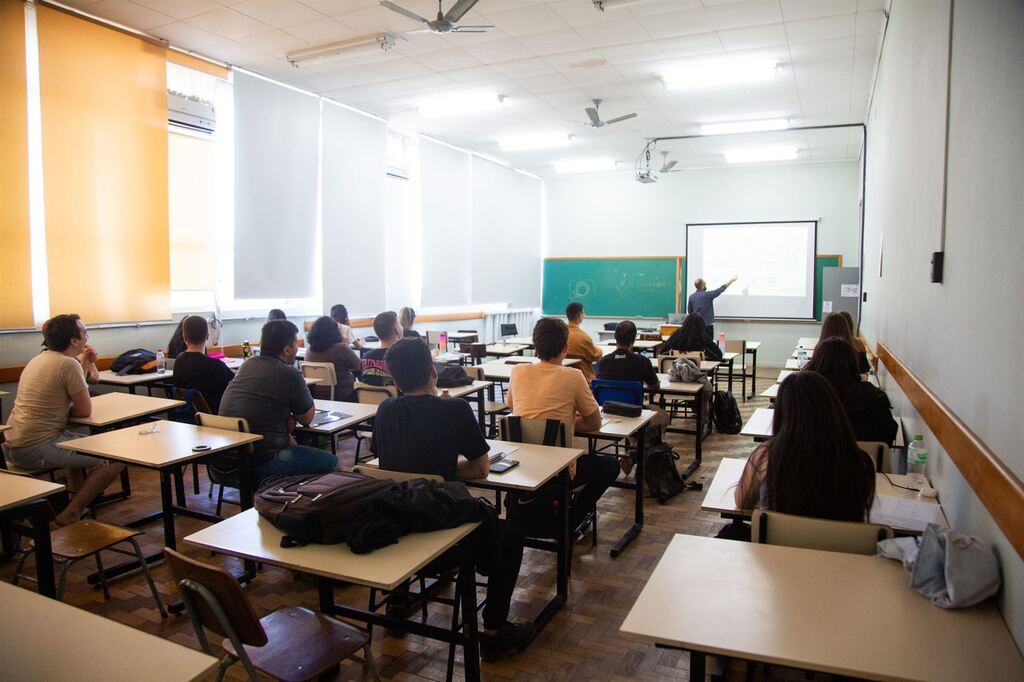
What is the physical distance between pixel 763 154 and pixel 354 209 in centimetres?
660

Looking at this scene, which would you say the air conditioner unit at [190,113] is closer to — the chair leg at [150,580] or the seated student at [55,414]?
the seated student at [55,414]

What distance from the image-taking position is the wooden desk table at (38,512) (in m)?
2.38

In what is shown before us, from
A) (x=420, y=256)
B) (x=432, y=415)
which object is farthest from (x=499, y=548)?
(x=420, y=256)

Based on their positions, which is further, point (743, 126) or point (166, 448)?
point (743, 126)

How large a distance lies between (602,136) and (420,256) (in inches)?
127

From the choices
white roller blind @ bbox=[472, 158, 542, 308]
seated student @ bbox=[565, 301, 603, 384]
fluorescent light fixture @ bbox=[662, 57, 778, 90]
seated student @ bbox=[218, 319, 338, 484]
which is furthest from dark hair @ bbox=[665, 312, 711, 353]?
white roller blind @ bbox=[472, 158, 542, 308]

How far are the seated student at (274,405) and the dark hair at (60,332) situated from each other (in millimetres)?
1024

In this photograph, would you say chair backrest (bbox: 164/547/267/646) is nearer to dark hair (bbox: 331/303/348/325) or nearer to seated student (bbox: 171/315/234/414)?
seated student (bbox: 171/315/234/414)

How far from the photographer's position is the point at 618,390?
4551mm

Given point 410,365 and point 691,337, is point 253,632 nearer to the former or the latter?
point 410,365

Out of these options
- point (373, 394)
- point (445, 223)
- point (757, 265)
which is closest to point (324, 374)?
point (373, 394)

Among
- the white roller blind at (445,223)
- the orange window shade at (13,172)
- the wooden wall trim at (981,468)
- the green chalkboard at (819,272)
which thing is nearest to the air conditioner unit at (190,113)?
the orange window shade at (13,172)

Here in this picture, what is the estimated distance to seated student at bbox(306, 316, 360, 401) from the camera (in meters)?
5.18

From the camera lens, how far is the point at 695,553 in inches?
76.5
